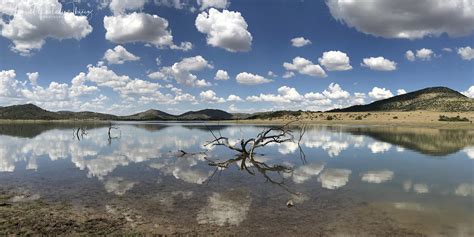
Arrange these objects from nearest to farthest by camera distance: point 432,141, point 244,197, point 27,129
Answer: point 244,197
point 432,141
point 27,129

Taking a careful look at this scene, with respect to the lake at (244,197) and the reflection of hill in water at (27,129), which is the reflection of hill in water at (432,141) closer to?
the lake at (244,197)

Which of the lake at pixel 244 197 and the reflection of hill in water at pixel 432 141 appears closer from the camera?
the lake at pixel 244 197

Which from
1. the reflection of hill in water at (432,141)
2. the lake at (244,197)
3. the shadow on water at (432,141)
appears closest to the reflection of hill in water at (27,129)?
the lake at (244,197)

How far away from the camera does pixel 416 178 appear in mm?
21047

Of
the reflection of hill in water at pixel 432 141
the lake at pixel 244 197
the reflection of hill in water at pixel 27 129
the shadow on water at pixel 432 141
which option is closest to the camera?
the lake at pixel 244 197

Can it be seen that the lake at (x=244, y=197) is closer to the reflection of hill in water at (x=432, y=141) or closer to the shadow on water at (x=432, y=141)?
the shadow on water at (x=432, y=141)

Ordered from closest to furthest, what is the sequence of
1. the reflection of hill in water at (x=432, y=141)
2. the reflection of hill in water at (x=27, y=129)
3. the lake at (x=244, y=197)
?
1. the lake at (x=244, y=197)
2. the reflection of hill in water at (x=432, y=141)
3. the reflection of hill in water at (x=27, y=129)

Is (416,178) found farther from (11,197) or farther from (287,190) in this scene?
(11,197)

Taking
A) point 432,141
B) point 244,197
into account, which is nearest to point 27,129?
point 432,141

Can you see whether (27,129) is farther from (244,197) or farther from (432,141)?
(244,197)

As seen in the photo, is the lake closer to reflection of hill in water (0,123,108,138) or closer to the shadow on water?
the shadow on water

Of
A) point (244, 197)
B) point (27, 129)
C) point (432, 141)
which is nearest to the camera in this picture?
point (244, 197)

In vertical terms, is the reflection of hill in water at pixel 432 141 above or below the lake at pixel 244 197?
above

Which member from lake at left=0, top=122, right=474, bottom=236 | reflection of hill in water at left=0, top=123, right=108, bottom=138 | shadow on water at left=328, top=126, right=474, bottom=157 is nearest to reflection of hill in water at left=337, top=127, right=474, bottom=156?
shadow on water at left=328, top=126, right=474, bottom=157
